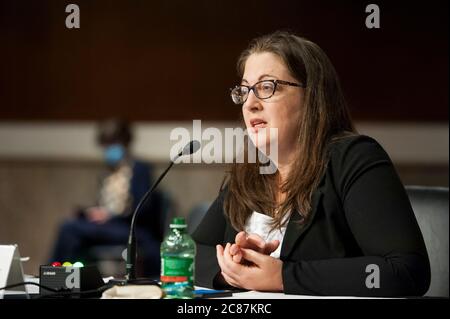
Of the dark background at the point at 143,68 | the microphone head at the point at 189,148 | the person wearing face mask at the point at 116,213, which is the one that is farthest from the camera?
the dark background at the point at 143,68

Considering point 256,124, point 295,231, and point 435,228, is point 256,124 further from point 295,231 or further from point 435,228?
point 435,228

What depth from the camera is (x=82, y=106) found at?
5.57 m

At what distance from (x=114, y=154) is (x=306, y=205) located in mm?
3277

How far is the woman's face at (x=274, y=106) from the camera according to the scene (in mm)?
2109

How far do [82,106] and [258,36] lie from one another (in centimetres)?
347

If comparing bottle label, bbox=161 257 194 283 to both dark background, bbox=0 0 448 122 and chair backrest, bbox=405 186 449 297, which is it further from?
dark background, bbox=0 0 448 122

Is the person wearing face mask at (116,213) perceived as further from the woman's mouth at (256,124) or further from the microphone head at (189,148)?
the microphone head at (189,148)

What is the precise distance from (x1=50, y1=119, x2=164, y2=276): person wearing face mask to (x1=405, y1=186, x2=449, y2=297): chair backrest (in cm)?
263

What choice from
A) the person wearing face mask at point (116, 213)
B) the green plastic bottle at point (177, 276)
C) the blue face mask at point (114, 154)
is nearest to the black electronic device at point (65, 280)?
the green plastic bottle at point (177, 276)

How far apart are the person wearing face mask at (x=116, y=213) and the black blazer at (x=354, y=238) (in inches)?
109

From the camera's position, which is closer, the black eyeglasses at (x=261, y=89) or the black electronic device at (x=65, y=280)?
the black electronic device at (x=65, y=280)

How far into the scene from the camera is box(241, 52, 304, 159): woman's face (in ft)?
6.92

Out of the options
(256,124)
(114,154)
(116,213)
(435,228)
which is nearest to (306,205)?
(256,124)

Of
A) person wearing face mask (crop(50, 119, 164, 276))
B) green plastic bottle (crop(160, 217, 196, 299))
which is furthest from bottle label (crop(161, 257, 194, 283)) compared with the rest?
person wearing face mask (crop(50, 119, 164, 276))
